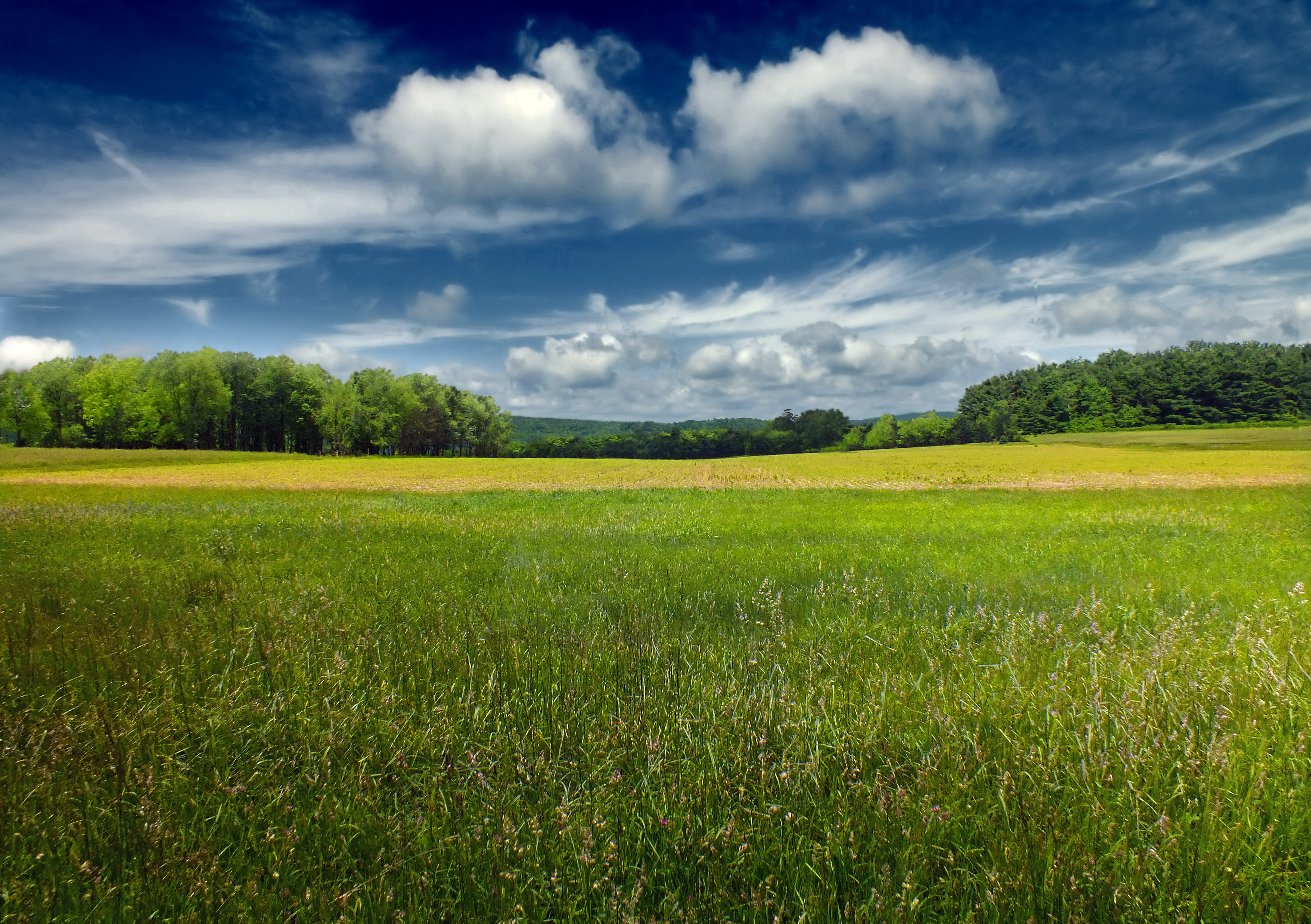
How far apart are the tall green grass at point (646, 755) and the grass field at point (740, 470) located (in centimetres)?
3206

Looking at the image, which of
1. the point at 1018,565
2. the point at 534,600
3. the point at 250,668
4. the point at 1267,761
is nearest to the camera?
the point at 1267,761

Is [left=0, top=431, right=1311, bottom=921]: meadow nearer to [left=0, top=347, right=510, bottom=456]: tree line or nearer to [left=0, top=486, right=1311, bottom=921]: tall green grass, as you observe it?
[left=0, top=486, right=1311, bottom=921]: tall green grass

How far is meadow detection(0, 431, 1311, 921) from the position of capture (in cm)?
243

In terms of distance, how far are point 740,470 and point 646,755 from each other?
65.1 metres

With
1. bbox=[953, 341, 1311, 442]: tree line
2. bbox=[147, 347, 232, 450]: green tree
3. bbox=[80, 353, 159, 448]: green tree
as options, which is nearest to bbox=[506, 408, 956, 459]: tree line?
bbox=[953, 341, 1311, 442]: tree line

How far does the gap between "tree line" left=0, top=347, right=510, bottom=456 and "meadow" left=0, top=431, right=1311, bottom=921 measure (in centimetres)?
11936

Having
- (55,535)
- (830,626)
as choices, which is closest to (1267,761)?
(830,626)

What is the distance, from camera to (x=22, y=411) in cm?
9100

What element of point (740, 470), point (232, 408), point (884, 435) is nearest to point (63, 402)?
point (232, 408)

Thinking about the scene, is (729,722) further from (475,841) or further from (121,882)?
(121,882)

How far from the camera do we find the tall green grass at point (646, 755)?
2.42 meters

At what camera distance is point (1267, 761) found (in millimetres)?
3451

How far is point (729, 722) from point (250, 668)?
4.12 m

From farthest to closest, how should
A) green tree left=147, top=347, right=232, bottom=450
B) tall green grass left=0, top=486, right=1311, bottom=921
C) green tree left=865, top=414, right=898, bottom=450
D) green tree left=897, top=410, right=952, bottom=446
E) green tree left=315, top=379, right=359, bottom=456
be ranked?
→ green tree left=865, top=414, right=898, bottom=450 < green tree left=897, top=410, right=952, bottom=446 < green tree left=315, top=379, right=359, bottom=456 < green tree left=147, top=347, right=232, bottom=450 < tall green grass left=0, top=486, right=1311, bottom=921
